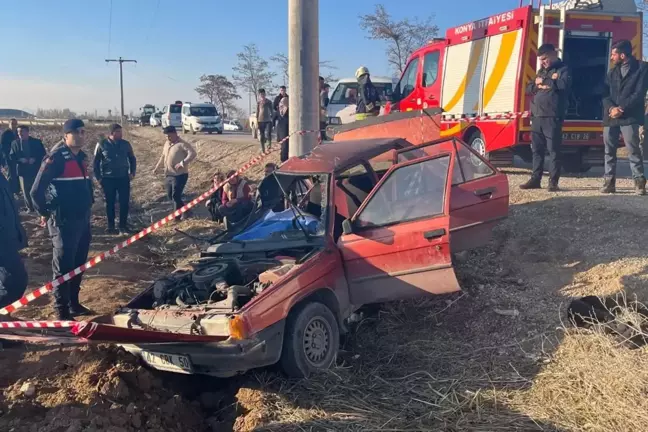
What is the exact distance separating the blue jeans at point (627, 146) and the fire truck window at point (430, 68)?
460 cm

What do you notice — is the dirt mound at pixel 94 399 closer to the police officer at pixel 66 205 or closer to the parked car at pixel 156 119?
the police officer at pixel 66 205

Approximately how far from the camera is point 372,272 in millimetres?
4805

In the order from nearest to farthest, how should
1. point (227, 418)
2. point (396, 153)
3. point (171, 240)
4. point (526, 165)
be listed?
1. point (227, 418)
2. point (396, 153)
3. point (171, 240)
4. point (526, 165)

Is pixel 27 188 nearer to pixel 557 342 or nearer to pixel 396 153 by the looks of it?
pixel 396 153

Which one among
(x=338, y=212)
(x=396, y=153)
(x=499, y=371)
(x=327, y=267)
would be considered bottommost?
(x=499, y=371)

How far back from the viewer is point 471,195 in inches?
210

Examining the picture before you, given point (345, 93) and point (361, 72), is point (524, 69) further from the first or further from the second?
point (345, 93)

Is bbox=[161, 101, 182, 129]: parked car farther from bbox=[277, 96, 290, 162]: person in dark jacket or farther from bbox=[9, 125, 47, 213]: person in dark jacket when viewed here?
bbox=[9, 125, 47, 213]: person in dark jacket

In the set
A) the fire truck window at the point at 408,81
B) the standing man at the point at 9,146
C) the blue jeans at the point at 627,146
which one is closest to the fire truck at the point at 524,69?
the fire truck window at the point at 408,81

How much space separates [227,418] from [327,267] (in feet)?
4.54

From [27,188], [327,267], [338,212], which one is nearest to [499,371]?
[327,267]

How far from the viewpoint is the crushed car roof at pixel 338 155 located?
210 inches

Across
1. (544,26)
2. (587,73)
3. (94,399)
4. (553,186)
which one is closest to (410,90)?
(587,73)

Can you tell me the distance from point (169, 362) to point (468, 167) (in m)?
3.33
